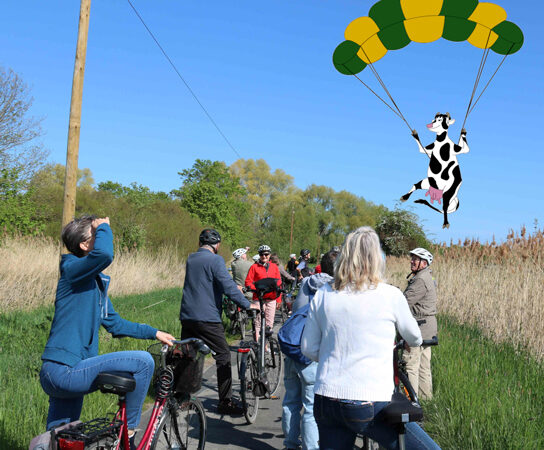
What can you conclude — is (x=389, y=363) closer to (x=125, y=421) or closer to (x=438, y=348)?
(x=125, y=421)

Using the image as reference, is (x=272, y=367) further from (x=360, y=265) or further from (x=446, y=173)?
(x=360, y=265)

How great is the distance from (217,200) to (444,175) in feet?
197

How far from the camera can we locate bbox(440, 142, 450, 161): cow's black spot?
974 centimetres

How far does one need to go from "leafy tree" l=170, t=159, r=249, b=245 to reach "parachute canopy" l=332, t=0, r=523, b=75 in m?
54.7

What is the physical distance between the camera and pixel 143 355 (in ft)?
11.4

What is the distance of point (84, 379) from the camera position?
129 inches

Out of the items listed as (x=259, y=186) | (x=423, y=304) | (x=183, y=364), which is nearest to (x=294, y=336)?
(x=183, y=364)

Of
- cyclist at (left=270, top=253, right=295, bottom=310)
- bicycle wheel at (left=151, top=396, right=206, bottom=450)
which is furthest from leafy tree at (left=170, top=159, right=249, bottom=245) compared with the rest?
bicycle wheel at (left=151, top=396, right=206, bottom=450)

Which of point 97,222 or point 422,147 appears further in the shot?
point 422,147

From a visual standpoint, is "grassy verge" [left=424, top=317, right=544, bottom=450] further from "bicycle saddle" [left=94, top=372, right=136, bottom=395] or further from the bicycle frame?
"bicycle saddle" [left=94, top=372, right=136, bottom=395]

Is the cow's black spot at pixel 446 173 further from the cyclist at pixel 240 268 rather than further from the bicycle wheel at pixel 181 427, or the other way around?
the bicycle wheel at pixel 181 427

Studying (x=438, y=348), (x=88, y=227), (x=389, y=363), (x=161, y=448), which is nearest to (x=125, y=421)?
(x=161, y=448)

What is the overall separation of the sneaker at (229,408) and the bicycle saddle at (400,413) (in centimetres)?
410

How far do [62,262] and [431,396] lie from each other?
16.1ft
